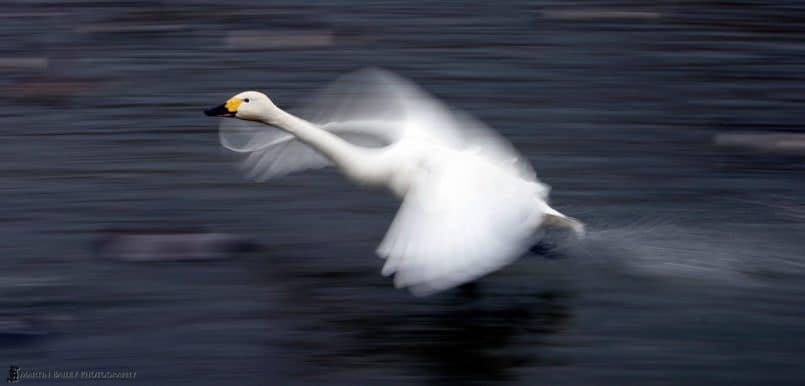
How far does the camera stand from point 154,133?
953 cm

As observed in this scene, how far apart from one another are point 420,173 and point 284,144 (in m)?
1.12

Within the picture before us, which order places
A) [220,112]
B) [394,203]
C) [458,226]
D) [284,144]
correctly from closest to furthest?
[458,226] < [220,112] < [284,144] < [394,203]

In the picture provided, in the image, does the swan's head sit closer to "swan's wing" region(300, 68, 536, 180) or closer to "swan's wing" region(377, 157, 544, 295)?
"swan's wing" region(300, 68, 536, 180)

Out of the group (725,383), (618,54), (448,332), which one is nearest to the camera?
(725,383)

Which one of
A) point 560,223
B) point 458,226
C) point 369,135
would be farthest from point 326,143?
point 560,223

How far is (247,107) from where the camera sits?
727cm

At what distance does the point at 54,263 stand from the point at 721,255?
3674 millimetres

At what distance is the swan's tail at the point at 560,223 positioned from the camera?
7129mm

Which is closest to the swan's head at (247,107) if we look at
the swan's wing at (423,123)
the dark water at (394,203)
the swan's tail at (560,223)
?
the swan's wing at (423,123)

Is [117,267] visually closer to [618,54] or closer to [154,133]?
[154,133]

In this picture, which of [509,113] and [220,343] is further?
[509,113]

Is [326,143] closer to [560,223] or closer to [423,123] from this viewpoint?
[423,123]

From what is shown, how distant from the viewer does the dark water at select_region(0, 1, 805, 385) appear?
6.75 meters

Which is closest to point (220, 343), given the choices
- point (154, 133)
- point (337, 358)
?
point (337, 358)
